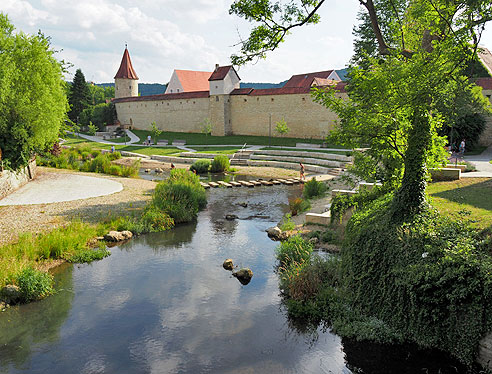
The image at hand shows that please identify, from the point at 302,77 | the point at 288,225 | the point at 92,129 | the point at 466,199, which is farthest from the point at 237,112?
the point at 466,199

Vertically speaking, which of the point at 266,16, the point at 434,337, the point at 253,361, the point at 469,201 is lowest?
the point at 253,361

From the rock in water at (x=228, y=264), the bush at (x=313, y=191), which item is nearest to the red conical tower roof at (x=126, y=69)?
the bush at (x=313, y=191)

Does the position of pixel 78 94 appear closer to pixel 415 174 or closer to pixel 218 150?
pixel 218 150

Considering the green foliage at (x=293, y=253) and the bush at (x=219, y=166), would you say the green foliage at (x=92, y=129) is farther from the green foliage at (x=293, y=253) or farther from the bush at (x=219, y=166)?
the green foliage at (x=293, y=253)

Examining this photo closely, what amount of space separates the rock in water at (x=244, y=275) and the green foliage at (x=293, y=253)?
73 centimetres

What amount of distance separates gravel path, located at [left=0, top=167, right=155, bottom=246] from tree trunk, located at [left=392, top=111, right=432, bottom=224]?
9159 mm

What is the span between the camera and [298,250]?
30.7 ft

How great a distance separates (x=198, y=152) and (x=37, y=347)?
84.8ft

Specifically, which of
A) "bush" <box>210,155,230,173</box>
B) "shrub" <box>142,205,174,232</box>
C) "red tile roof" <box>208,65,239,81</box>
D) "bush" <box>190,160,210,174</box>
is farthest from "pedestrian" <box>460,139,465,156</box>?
"red tile roof" <box>208,65,239,81</box>

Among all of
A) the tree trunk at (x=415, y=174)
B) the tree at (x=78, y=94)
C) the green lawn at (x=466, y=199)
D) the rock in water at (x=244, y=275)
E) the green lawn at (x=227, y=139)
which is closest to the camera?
the tree trunk at (x=415, y=174)

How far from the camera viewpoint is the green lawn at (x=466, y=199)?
7911 mm

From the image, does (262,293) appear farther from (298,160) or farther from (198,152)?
(198,152)

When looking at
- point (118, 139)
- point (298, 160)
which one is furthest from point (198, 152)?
point (118, 139)

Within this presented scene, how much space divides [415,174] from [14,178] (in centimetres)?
1570
